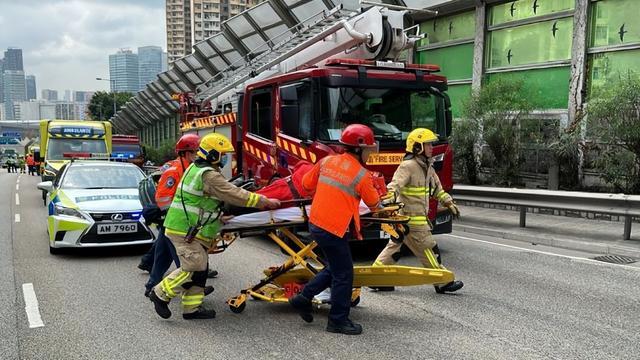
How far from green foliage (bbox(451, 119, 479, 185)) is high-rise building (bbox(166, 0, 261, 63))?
9334cm

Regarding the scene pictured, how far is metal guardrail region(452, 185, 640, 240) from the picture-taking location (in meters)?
9.17

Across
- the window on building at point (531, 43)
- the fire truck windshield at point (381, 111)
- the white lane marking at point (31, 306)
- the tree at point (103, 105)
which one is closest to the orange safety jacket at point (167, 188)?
the white lane marking at point (31, 306)

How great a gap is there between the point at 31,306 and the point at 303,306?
2891mm

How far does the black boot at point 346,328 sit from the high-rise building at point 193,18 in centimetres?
10347

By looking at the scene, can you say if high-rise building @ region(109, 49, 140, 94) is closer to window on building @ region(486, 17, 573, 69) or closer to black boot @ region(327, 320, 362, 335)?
window on building @ region(486, 17, 573, 69)

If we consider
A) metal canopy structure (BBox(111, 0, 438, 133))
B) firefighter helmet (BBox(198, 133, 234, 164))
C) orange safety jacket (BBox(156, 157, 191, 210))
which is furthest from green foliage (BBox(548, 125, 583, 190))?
firefighter helmet (BBox(198, 133, 234, 164))

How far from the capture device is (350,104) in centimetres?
800

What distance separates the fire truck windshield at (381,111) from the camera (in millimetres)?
7863

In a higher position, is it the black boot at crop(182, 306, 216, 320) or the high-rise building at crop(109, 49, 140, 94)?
the high-rise building at crop(109, 49, 140, 94)

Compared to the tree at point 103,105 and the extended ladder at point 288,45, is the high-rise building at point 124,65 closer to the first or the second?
the tree at point 103,105

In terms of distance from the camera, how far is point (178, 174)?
6070 millimetres

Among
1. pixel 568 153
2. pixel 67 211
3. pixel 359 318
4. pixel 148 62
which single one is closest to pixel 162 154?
pixel 568 153

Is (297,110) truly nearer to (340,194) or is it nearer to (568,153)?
(340,194)

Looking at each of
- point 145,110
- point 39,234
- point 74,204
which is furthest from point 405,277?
point 145,110
